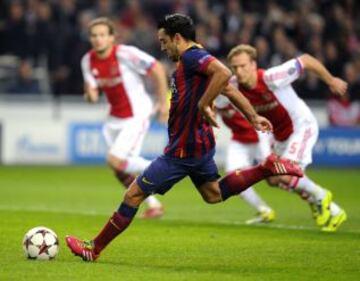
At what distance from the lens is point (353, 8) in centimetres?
2653

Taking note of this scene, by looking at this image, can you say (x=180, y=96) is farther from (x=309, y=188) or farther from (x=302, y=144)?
(x=302, y=144)

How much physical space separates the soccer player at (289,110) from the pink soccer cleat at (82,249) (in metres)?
3.46

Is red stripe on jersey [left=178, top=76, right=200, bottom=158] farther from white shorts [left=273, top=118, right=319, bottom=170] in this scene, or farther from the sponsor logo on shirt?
the sponsor logo on shirt

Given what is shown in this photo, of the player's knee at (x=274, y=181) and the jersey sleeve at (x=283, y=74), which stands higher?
the jersey sleeve at (x=283, y=74)

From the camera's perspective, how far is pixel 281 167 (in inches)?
380

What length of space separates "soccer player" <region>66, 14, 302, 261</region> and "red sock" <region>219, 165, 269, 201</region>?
0.37 m

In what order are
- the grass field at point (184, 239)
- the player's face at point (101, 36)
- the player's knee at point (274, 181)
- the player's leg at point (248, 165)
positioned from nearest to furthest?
the grass field at point (184, 239), the player's knee at point (274, 181), the player's leg at point (248, 165), the player's face at point (101, 36)

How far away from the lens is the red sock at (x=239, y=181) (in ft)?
32.5

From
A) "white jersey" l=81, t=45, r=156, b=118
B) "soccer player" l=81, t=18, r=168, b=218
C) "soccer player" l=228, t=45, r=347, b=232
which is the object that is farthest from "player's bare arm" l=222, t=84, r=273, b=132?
"white jersey" l=81, t=45, r=156, b=118

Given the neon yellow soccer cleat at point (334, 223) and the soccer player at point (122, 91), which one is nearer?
the neon yellow soccer cleat at point (334, 223)

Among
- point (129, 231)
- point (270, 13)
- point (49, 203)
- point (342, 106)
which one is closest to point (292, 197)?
point (49, 203)

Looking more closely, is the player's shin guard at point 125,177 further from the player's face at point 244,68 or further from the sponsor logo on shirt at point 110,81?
the player's face at point 244,68

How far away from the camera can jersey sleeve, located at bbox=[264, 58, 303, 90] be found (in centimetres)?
1212

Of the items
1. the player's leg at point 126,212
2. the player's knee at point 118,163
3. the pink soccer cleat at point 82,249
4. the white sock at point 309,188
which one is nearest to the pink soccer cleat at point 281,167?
the player's leg at point 126,212
